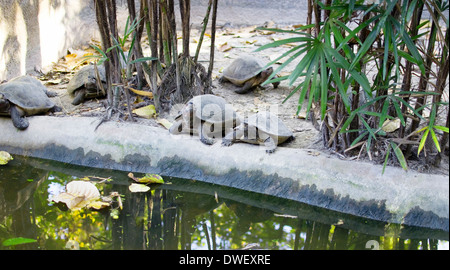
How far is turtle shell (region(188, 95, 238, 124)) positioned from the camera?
4.47 metres

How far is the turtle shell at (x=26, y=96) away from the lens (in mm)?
4852

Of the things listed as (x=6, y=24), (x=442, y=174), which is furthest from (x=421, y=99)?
(x=6, y=24)

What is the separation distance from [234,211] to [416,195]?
1.47 m

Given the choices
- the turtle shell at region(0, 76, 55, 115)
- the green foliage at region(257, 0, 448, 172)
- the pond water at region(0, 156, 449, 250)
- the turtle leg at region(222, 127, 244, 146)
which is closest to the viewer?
the green foliage at region(257, 0, 448, 172)

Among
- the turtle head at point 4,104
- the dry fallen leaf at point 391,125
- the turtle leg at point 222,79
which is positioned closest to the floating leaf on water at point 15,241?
the turtle head at point 4,104

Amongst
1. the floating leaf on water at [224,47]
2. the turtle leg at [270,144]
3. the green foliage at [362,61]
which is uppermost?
the green foliage at [362,61]

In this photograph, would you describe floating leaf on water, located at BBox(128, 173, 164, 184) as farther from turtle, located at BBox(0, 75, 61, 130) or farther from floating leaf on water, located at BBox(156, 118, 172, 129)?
turtle, located at BBox(0, 75, 61, 130)

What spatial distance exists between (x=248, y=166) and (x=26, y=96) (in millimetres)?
2601

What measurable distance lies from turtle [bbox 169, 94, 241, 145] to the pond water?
0.56 m

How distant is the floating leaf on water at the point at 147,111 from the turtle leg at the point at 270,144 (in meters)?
1.46

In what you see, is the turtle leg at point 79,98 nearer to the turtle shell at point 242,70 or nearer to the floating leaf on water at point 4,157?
the floating leaf on water at point 4,157

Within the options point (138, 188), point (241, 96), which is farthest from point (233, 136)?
point (241, 96)

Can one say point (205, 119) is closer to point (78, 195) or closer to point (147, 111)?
point (147, 111)

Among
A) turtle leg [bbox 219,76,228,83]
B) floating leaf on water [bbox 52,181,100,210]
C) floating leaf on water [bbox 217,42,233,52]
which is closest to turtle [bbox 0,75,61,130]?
floating leaf on water [bbox 52,181,100,210]
